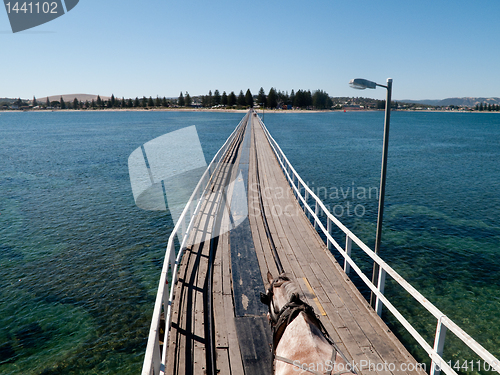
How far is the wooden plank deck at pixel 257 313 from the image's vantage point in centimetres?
562

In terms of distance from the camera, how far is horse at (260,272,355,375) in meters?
3.46

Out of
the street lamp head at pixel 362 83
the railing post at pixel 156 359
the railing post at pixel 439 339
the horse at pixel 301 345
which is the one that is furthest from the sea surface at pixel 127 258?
the street lamp head at pixel 362 83

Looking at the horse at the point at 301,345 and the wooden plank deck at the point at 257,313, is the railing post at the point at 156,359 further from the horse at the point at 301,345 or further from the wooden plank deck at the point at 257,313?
the horse at the point at 301,345

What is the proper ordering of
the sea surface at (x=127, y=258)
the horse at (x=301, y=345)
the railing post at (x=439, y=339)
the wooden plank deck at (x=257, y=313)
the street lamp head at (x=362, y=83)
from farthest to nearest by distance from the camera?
1. the sea surface at (x=127, y=258)
2. the street lamp head at (x=362, y=83)
3. the wooden plank deck at (x=257, y=313)
4. the railing post at (x=439, y=339)
5. the horse at (x=301, y=345)

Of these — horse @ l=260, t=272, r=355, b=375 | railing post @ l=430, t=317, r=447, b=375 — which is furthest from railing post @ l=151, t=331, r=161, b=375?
railing post @ l=430, t=317, r=447, b=375

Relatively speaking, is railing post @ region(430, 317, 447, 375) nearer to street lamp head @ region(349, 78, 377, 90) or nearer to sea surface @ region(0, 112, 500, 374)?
sea surface @ region(0, 112, 500, 374)

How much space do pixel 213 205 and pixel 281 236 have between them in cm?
425

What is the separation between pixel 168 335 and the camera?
19.7 feet

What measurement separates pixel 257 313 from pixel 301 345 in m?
3.34

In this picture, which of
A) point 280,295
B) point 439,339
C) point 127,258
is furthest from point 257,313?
point 127,258

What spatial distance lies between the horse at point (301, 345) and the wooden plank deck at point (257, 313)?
1584 mm

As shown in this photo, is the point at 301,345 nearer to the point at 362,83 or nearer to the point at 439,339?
the point at 439,339

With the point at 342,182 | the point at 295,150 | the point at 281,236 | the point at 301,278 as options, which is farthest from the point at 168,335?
the point at 295,150

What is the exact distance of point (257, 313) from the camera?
7.03 metres
